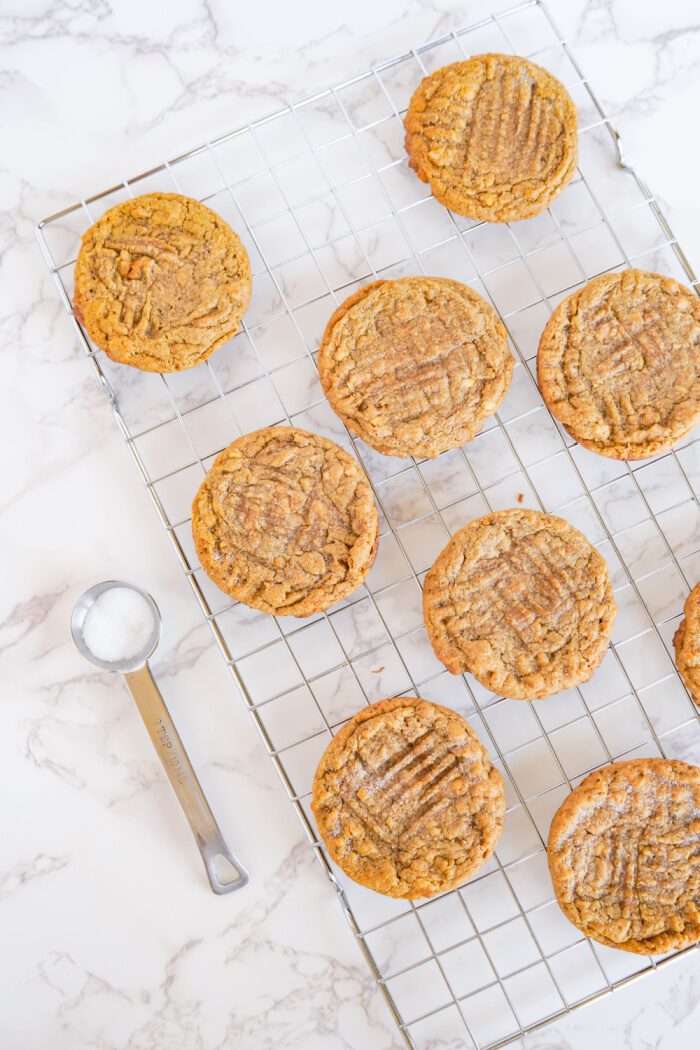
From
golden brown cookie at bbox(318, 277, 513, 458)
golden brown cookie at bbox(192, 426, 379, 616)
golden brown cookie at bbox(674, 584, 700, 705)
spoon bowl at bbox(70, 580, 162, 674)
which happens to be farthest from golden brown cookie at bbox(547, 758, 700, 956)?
spoon bowl at bbox(70, 580, 162, 674)

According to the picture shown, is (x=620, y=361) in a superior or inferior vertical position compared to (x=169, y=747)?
superior

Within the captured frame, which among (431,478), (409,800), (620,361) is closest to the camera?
(409,800)

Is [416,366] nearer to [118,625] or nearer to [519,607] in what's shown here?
[519,607]

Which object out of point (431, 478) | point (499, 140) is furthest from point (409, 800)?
point (499, 140)

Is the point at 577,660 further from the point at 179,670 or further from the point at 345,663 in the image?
the point at 179,670

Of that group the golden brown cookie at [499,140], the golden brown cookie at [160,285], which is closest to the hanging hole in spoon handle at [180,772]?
the golden brown cookie at [160,285]

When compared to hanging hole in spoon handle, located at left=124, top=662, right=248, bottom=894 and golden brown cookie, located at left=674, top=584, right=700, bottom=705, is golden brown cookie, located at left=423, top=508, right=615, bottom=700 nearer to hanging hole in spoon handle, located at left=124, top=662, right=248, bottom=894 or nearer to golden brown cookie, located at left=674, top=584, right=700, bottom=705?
golden brown cookie, located at left=674, top=584, right=700, bottom=705

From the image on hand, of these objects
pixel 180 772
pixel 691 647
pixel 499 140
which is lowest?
pixel 691 647
